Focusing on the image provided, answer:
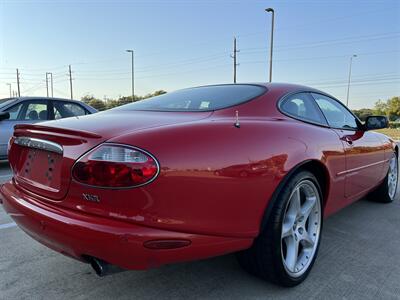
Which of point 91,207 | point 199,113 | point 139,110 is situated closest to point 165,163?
point 91,207

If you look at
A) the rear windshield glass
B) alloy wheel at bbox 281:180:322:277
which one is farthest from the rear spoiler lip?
alloy wheel at bbox 281:180:322:277

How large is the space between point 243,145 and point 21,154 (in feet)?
4.64

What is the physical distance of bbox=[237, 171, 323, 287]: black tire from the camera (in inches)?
83.9

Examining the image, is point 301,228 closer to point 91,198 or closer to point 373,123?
Result: point 91,198

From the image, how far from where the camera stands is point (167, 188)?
170 centimetres

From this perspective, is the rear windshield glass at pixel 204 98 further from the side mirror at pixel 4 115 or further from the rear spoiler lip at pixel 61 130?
the side mirror at pixel 4 115

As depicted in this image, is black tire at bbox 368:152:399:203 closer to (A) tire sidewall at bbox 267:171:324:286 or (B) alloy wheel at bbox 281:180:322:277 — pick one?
(B) alloy wheel at bbox 281:180:322:277

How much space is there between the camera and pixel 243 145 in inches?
78.6

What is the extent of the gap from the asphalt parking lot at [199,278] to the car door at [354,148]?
568mm

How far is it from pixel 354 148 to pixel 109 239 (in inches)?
93.2

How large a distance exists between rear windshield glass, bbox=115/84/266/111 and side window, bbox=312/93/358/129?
27.9 inches

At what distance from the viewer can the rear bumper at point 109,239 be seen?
1.64 meters

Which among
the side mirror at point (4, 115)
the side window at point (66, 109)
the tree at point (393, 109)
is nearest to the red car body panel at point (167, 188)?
the side mirror at point (4, 115)

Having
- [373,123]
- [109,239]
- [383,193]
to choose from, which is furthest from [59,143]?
[383,193]
